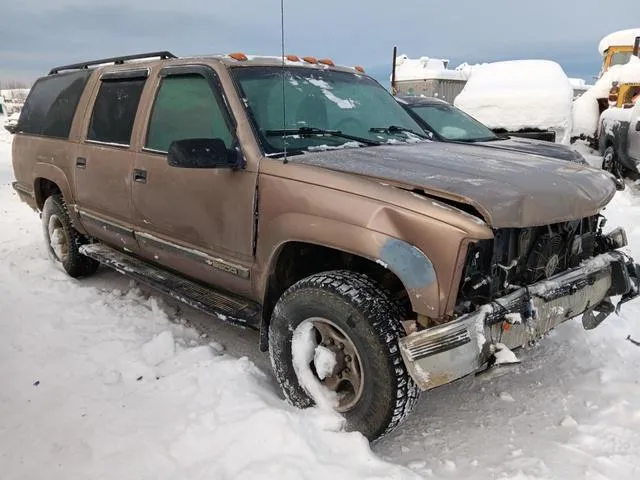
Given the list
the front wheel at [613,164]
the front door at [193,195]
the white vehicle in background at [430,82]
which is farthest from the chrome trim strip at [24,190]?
the white vehicle in background at [430,82]

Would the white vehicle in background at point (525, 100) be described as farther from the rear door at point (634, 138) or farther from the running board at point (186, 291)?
the running board at point (186, 291)

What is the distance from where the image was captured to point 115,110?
425 cm

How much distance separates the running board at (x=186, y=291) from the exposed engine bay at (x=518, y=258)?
128 cm

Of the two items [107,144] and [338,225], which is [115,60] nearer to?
[107,144]

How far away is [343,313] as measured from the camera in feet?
8.61

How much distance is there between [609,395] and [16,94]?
54590 millimetres

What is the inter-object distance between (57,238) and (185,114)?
2547 mm

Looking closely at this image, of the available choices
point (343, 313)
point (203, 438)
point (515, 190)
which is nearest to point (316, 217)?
point (343, 313)

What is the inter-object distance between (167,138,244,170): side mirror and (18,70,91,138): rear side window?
2.35 metres

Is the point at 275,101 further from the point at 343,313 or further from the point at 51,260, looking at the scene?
the point at 51,260

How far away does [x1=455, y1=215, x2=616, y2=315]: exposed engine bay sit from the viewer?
255 centimetres

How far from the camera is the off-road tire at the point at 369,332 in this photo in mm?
2529

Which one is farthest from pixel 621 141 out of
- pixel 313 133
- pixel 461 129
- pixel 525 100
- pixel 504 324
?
pixel 504 324

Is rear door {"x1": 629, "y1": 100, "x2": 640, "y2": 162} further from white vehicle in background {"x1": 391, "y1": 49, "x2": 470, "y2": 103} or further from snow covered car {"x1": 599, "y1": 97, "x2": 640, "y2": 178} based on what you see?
white vehicle in background {"x1": 391, "y1": 49, "x2": 470, "y2": 103}
